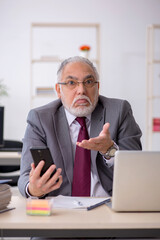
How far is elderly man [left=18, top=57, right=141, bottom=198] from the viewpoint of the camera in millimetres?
1821

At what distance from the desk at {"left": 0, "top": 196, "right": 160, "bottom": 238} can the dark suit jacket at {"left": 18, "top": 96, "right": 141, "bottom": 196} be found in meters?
0.58

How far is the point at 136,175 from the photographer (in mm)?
1274

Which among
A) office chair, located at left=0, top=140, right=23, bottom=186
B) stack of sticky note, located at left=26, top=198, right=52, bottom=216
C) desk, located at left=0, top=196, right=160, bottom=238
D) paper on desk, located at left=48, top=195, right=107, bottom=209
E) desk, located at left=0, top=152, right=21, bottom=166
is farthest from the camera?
office chair, located at left=0, top=140, right=23, bottom=186

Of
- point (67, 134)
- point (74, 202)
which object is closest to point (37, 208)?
point (74, 202)

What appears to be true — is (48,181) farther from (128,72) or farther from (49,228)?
(128,72)

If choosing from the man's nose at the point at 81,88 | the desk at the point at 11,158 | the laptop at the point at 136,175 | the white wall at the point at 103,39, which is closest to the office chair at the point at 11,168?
the desk at the point at 11,158

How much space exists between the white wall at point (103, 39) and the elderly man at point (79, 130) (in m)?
3.75

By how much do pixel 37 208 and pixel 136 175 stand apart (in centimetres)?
35

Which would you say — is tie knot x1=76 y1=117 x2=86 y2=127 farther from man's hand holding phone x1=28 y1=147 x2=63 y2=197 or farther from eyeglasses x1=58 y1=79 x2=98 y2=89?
man's hand holding phone x1=28 y1=147 x2=63 y2=197

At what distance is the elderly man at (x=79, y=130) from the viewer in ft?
5.98

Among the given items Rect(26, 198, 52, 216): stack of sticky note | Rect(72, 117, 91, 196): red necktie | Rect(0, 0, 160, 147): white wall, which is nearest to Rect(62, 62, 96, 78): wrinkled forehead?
Rect(72, 117, 91, 196): red necktie

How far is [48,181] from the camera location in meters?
1.37

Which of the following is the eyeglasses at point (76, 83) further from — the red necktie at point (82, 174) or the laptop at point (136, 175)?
the laptop at point (136, 175)

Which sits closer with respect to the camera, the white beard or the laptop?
the laptop
